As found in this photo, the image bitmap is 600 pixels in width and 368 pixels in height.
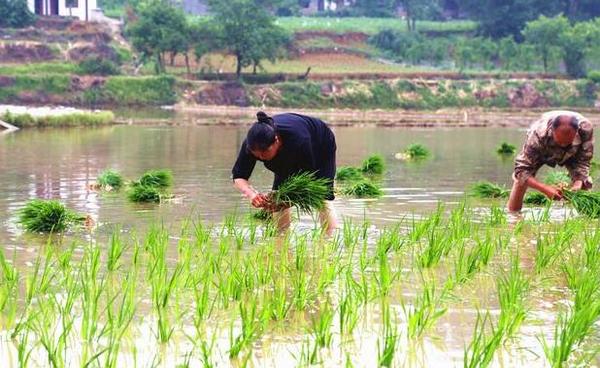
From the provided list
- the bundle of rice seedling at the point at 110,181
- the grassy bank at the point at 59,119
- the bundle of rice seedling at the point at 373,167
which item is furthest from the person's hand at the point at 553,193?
the grassy bank at the point at 59,119

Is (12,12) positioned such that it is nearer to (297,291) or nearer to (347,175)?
(347,175)

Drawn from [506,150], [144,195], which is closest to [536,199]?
[144,195]

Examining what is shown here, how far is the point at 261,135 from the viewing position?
6.17m

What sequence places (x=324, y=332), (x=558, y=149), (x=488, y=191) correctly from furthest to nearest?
(x=488, y=191) → (x=558, y=149) → (x=324, y=332)

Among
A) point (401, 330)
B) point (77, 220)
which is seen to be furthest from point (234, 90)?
point (401, 330)

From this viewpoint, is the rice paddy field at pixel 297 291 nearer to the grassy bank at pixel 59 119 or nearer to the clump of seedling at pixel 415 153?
the clump of seedling at pixel 415 153

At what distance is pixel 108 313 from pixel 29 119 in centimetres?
2140

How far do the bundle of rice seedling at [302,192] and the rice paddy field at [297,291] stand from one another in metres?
0.20

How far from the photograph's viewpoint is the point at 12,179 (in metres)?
12.3

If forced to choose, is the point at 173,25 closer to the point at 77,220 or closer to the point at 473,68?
the point at 473,68

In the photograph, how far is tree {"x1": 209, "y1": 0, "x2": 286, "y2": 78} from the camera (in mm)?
46625

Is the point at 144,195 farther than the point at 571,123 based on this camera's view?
Yes

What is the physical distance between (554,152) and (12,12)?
4507 centimetres

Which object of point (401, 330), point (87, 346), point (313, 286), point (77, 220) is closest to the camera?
point (87, 346)
